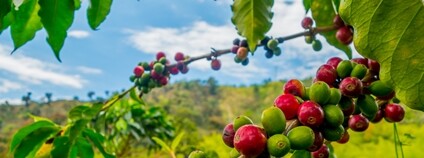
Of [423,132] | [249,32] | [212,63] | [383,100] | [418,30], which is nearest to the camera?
[418,30]

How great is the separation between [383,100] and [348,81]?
0.59ft

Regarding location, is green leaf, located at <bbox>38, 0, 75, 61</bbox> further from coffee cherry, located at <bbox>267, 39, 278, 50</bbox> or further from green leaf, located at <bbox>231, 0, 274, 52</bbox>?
coffee cherry, located at <bbox>267, 39, 278, 50</bbox>

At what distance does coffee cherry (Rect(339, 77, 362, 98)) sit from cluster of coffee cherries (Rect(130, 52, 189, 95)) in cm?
75

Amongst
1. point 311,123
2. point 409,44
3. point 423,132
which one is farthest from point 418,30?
point 423,132

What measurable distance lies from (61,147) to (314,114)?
66 centimetres

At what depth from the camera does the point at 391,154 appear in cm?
608

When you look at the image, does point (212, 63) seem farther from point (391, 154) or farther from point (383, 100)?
point (391, 154)

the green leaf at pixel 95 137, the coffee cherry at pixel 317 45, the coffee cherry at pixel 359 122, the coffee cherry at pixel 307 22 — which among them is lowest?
the green leaf at pixel 95 137

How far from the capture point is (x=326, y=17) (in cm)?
103

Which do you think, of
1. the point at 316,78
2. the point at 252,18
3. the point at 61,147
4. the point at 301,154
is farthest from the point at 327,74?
the point at 61,147

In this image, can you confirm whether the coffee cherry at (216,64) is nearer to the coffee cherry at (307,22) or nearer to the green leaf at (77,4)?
the coffee cherry at (307,22)

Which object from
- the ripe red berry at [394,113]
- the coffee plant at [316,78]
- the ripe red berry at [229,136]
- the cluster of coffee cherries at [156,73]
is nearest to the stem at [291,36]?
the coffee plant at [316,78]

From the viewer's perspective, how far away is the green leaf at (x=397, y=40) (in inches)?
16.7

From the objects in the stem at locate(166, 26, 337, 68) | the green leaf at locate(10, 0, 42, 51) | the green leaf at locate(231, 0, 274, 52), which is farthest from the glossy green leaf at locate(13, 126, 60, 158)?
the green leaf at locate(231, 0, 274, 52)
